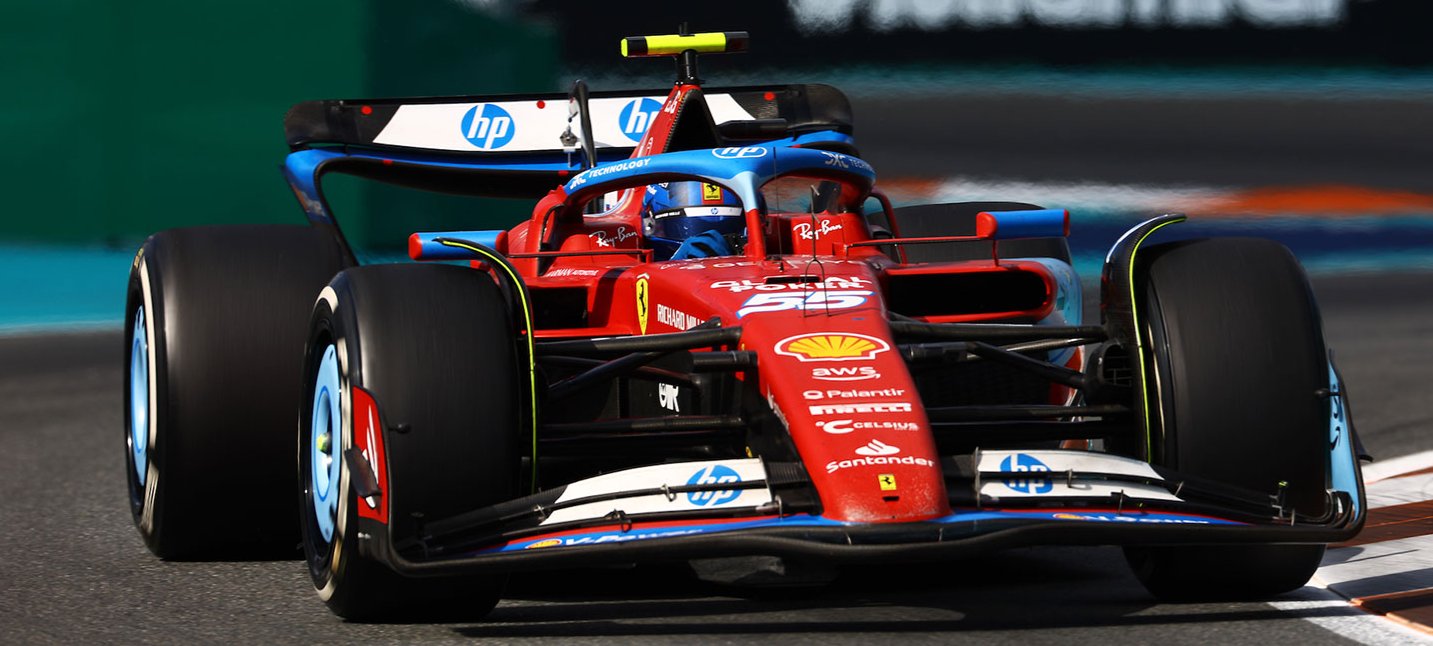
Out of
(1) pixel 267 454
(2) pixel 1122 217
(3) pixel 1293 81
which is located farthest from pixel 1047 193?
(1) pixel 267 454

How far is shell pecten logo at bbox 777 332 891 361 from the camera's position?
4469mm

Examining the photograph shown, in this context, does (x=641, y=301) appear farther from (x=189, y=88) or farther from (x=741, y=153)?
(x=189, y=88)

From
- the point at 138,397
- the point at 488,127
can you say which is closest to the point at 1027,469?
the point at 138,397

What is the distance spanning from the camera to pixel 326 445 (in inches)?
184

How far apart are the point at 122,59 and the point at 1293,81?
806cm

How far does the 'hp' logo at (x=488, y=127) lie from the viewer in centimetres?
798

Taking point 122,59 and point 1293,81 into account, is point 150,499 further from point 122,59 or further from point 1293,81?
point 1293,81

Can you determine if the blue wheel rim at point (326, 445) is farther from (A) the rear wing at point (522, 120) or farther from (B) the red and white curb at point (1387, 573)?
(A) the rear wing at point (522, 120)

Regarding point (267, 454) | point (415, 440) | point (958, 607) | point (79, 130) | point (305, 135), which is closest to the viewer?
point (415, 440)

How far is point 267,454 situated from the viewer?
552cm

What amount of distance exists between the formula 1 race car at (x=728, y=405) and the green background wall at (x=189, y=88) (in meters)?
6.25

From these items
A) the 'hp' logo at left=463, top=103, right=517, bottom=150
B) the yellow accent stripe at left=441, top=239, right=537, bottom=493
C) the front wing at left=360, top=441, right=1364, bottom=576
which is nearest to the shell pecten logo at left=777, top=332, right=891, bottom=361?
the front wing at left=360, top=441, right=1364, bottom=576

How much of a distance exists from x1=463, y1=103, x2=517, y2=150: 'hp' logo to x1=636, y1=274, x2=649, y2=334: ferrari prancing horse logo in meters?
2.60

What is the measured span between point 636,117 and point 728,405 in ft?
11.9
